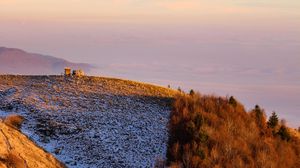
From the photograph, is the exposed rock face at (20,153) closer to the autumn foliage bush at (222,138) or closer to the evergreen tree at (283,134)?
the autumn foliage bush at (222,138)

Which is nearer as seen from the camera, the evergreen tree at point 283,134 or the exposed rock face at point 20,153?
the exposed rock face at point 20,153

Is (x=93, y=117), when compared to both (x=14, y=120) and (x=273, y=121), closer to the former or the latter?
(x=14, y=120)

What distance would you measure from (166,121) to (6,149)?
54.0ft

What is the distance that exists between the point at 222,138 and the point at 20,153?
16319mm

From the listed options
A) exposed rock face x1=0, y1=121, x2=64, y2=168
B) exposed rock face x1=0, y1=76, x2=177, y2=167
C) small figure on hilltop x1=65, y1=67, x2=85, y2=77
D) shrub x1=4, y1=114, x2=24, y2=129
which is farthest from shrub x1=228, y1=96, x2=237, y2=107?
exposed rock face x1=0, y1=121, x2=64, y2=168

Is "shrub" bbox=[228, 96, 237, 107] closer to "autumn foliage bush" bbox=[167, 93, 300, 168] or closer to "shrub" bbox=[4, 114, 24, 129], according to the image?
"autumn foliage bush" bbox=[167, 93, 300, 168]

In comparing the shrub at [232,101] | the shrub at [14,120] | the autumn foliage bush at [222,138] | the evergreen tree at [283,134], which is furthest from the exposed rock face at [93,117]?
the evergreen tree at [283,134]

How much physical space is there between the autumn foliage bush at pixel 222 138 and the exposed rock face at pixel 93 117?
57.2 inches

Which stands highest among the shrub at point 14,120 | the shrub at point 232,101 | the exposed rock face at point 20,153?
the shrub at point 232,101

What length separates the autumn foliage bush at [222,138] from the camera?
113 ft

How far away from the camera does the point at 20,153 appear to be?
2831 cm

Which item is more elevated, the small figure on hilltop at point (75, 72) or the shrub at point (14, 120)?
the small figure on hilltop at point (75, 72)

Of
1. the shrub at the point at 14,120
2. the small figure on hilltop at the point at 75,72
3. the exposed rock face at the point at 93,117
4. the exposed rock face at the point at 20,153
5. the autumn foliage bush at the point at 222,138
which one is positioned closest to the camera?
the exposed rock face at the point at 20,153

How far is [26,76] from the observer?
51.7 m
